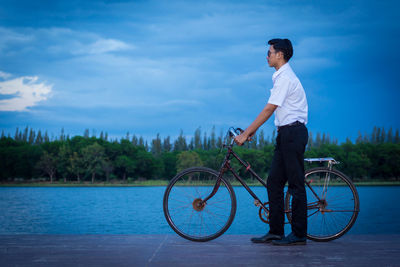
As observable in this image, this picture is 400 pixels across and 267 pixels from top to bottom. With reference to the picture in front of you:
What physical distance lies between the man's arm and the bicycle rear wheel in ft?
3.21

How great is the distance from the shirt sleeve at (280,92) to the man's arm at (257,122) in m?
0.06

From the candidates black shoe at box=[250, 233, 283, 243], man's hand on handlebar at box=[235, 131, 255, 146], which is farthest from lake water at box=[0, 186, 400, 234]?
man's hand on handlebar at box=[235, 131, 255, 146]

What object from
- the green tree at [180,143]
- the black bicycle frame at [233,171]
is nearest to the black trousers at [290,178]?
the black bicycle frame at [233,171]

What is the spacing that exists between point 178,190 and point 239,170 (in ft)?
2.37

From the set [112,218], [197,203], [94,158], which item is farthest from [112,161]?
[197,203]

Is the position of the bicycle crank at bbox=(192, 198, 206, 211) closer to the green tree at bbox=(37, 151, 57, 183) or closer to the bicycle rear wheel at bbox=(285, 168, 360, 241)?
the bicycle rear wheel at bbox=(285, 168, 360, 241)

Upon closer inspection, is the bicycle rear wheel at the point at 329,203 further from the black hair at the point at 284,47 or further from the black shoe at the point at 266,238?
the black hair at the point at 284,47

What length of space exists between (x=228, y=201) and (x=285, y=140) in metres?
0.95

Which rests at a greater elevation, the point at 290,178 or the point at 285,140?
the point at 285,140

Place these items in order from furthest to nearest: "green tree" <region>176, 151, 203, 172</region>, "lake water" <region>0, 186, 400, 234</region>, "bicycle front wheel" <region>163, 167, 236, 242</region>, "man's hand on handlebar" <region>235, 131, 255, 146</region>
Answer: "green tree" <region>176, 151, 203, 172</region> < "lake water" <region>0, 186, 400, 234</region> < "bicycle front wheel" <region>163, 167, 236, 242</region> < "man's hand on handlebar" <region>235, 131, 255, 146</region>

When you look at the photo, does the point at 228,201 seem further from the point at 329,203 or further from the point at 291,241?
the point at 329,203

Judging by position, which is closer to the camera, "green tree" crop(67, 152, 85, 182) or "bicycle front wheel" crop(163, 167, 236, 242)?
"bicycle front wheel" crop(163, 167, 236, 242)

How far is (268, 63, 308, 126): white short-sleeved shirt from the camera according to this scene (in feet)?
12.7

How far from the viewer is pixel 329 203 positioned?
14.9 feet
